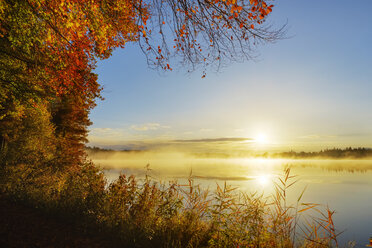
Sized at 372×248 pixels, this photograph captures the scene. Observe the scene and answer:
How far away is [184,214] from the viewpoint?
16.9 feet

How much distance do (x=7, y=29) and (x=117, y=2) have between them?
15.5 ft

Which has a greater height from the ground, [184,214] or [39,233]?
[184,214]

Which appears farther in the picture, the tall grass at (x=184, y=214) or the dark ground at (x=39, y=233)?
the dark ground at (x=39, y=233)

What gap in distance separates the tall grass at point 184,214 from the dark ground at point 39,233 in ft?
1.11

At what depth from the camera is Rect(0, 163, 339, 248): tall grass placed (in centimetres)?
443

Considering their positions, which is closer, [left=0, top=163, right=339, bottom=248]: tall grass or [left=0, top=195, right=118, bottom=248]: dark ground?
[left=0, top=163, right=339, bottom=248]: tall grass

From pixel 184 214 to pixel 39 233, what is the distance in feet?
10.5

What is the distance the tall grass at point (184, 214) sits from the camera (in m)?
4.43

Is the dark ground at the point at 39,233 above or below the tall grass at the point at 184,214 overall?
below

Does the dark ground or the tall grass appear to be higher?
the tall grass

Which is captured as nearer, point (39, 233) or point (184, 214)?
point (39, 233)

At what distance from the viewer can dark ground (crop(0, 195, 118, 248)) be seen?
182 inches

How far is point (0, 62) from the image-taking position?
8867 mm

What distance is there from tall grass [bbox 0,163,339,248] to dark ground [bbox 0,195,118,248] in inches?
13.3
